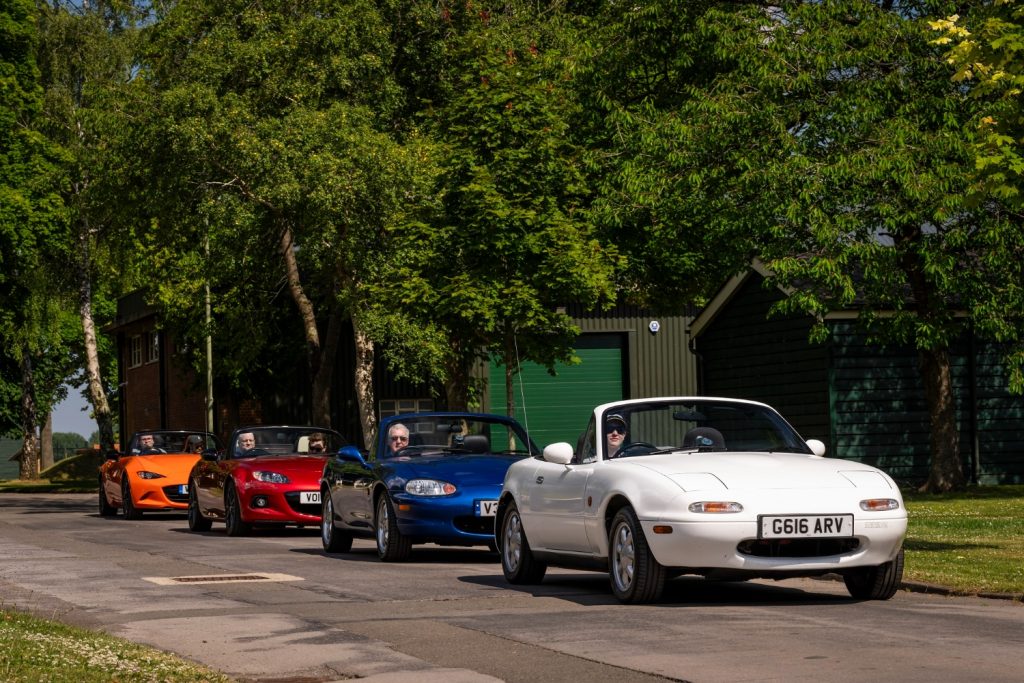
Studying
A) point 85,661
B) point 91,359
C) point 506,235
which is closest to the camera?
point 85,661

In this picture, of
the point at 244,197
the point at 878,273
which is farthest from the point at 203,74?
the point at 878,273

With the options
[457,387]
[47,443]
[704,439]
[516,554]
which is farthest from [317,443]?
[47,443]

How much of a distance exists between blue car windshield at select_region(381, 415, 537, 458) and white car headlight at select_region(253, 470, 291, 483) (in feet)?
14.7

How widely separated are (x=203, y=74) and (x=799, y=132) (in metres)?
14.5

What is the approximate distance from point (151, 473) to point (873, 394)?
13860 millimetres

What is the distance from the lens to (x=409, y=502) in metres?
15.9

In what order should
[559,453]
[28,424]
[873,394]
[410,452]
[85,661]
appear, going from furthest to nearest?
1. [28,424]
2. [873,394]
3. [410,452]
4. [559,453]
5. [85,661]

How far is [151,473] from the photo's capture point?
28.0 metres

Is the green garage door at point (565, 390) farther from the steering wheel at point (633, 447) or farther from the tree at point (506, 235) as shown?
the steering wheel at point (633, 447)

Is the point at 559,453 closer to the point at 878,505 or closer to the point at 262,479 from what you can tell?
the point at 878,505

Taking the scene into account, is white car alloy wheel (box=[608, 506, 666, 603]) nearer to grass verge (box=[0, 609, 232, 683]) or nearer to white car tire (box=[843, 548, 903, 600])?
white car tire (box=[843, 548, 903, 600])

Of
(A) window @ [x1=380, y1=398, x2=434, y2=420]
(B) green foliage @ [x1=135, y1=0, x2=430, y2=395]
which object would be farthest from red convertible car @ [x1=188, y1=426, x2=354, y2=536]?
(A) window @ [x1=380, y1=398, x2=434, y2=420]

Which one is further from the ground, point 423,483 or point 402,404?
point 402,404

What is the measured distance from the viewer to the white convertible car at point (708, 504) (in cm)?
1066
